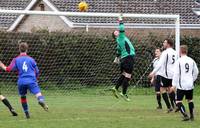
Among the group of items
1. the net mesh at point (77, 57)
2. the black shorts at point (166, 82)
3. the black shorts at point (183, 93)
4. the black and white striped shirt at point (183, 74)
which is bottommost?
the net mesh at point (77, 57)

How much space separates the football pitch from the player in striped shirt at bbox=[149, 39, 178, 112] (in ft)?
2.03

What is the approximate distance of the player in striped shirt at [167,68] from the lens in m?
18.8

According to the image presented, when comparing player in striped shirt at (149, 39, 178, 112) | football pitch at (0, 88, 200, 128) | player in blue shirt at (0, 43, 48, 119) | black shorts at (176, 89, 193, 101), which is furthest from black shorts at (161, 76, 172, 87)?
player in blue shirt at (0, 43, 48, 119)

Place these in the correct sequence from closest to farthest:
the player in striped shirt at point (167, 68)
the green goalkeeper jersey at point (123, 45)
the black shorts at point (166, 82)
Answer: the player in striped shirt at point (167, 68) < the black shorts at point (166, 82) < the green goalkeeper jersey at point (123, 45)

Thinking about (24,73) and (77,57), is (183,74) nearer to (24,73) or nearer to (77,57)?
(24,73)

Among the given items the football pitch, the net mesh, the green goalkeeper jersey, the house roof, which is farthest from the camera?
the house roof

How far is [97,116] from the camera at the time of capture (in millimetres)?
17562

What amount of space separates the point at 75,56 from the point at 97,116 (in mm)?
10514

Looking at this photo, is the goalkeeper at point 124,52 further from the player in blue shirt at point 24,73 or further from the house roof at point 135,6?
the house roof at point 135,6

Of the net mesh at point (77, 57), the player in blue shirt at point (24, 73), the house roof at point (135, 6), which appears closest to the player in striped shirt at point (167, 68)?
the player in blue shirt at point (24, 73)

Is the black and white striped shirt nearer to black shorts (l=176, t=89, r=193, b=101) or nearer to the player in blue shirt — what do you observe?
black shorts (l=176, t=89, r=193, b=101)

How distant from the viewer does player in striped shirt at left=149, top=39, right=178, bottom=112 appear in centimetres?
1883

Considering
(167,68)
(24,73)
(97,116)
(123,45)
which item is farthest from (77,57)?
(24,73)

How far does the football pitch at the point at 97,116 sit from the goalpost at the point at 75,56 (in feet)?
7.98
